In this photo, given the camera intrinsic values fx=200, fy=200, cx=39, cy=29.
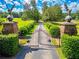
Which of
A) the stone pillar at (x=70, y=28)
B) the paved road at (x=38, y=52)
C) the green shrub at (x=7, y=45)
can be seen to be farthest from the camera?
the stone pillar at (x=70, y=28)

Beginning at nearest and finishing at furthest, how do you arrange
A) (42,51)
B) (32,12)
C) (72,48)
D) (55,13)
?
(72,48) < (42,51) < (55,13) < (32,12)

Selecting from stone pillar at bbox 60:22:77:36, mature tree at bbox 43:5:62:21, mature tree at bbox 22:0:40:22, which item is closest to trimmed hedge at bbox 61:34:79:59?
stone pillar at bbox 60:22:77:36

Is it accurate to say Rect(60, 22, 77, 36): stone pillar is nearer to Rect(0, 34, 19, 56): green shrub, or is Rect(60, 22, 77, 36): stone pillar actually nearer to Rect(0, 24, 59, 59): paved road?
Rect(0, 24, 59, 59): paved road

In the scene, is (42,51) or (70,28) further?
(70,28)

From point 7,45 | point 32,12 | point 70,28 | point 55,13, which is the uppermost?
point 32,12

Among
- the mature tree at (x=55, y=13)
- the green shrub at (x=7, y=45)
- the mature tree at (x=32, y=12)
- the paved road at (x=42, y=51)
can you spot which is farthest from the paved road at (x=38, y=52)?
the mature tree at (x=32, y=12)

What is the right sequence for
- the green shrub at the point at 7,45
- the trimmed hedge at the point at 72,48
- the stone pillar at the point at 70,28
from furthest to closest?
the stone pillar at the point at 70,28, the green shrub at the point at 7,45, the trimmed hedge at the point at 72,48

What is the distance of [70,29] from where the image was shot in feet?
57.1

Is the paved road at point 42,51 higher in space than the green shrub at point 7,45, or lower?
lower

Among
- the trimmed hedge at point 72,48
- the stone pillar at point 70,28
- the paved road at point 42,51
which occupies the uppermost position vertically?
the stone pillar at point 70,28

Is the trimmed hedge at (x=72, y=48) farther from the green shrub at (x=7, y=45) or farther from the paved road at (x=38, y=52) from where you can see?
the green shrub at (x=7, y=45)

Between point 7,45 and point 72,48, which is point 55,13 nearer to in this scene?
point 7,45

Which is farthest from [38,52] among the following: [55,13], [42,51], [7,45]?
[55,13]

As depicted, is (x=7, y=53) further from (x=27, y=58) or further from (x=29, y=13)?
(x=29, y=13)
